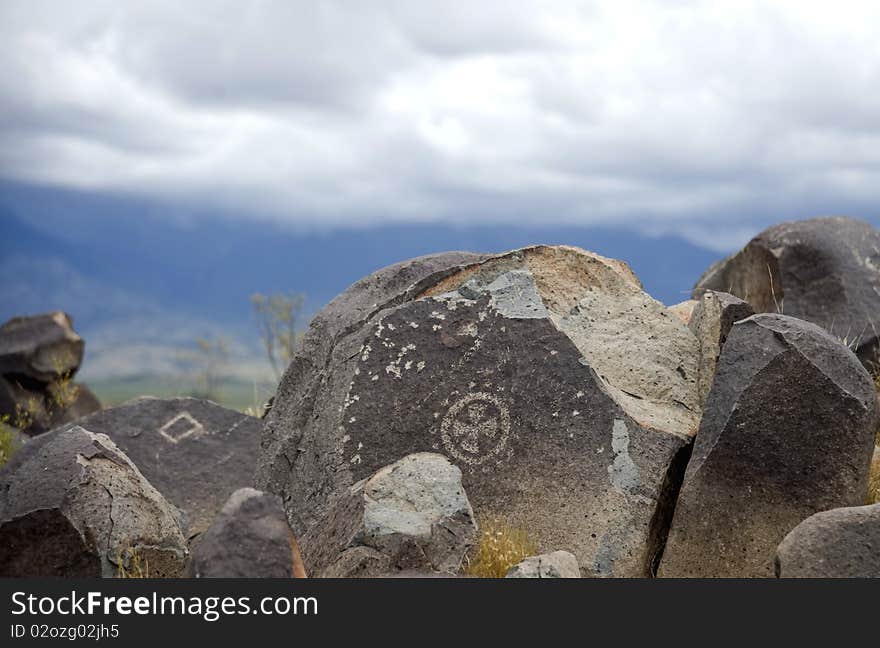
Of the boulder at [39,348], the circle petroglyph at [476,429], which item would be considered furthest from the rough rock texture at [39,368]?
the circle petroglyph at [476,429]

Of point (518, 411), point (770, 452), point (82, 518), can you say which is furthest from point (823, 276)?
point (82, 518)

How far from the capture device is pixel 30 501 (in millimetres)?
8188

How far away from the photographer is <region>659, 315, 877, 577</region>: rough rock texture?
320 inches

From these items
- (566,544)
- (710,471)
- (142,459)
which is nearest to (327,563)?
(566,544)

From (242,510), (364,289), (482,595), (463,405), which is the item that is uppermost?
(364,289)

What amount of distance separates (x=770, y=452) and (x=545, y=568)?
214 cm

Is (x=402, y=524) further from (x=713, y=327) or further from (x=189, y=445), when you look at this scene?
(x=189, y=445)

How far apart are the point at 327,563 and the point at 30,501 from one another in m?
2.20

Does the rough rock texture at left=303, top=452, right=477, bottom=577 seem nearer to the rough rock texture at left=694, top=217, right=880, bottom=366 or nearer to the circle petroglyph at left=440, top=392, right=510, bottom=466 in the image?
the circle petroglyph at left=440, top=392, right=510, bottom=466

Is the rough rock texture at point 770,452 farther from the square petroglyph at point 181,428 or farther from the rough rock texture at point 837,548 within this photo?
the square petroglyph at point 181,428

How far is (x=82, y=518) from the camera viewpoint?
26.9 feet

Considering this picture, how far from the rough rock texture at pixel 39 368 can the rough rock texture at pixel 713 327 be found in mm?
14752

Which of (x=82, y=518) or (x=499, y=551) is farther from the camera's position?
(x=82, y=518)

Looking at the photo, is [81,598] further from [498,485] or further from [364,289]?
[364,289]
